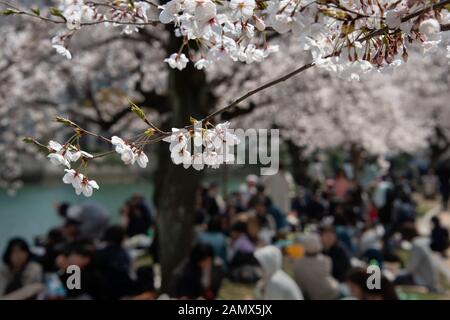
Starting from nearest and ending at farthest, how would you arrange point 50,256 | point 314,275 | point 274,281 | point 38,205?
point 274,281
point 314,275
point 50,256
point 38,205

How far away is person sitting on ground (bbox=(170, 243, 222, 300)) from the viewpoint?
17.2ft

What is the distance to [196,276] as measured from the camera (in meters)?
5.38

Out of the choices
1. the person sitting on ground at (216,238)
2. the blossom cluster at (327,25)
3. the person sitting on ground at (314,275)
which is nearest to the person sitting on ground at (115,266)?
the person sitting on ground at (216,238)

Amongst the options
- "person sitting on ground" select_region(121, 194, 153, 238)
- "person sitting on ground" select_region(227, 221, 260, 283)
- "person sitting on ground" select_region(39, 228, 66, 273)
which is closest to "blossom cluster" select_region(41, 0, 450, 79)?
"person sitting on ground" select_region(39, 228, 66, 273)

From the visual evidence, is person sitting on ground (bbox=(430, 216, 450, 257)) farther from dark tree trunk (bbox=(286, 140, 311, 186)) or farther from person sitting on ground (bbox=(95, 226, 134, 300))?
dark tree trunk (bbox=(286, 140, 311, 186))

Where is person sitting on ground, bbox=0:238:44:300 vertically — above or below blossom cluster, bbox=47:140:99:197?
below

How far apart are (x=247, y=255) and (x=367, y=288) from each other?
11.6 ft

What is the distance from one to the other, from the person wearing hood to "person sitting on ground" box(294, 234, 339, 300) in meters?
0.79

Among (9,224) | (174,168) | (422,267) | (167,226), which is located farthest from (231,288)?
(9,224)

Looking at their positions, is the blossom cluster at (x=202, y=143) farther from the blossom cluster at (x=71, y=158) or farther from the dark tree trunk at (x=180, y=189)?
the dark tree trunk at (x=180, y=189)

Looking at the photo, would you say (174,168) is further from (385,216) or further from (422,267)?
(385,216)

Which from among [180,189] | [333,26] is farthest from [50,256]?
[333,26]

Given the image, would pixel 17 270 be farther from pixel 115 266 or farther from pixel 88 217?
pixel 88 217
